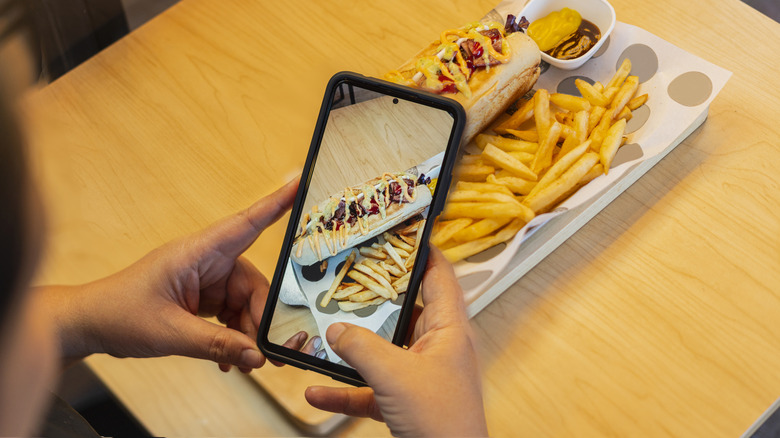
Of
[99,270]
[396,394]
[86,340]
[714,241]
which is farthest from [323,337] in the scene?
[714,241]

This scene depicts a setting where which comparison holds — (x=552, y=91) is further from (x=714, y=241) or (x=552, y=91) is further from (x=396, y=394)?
(x=396, y=394)

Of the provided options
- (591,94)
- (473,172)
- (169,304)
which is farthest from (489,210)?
(169,304)

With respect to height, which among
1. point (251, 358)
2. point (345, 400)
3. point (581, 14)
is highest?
point (581, 14)

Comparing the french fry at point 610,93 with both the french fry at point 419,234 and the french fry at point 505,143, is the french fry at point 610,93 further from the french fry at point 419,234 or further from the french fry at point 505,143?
the french fry at point 419,234

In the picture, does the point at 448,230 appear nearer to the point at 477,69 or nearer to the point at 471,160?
the point at 471,160

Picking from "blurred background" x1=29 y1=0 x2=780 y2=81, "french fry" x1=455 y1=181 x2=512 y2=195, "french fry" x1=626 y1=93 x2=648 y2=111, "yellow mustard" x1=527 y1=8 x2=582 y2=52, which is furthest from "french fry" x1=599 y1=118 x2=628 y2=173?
"blurred background" x1=29 y1=0 x2=780 y2=81

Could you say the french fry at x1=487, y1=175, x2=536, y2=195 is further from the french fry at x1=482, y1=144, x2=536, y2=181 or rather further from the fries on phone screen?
the fries on phone screen

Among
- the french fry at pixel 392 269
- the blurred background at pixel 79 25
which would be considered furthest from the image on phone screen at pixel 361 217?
the blurred background at pixel 79 25

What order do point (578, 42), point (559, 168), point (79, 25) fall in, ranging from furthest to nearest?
point (79, 25) → point (578, 42) → point (559, 168)
